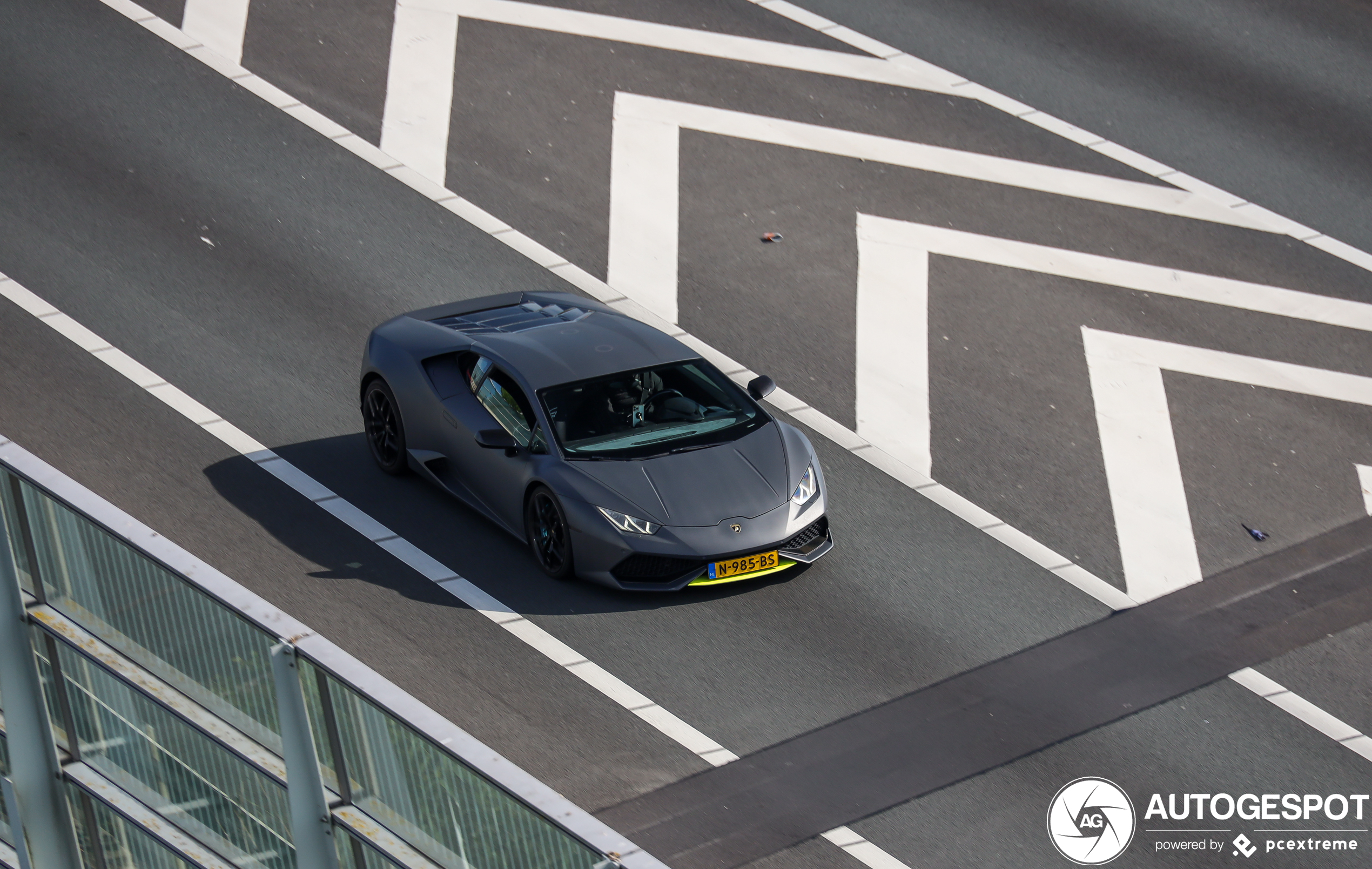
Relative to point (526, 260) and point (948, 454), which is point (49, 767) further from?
point (526, 260)

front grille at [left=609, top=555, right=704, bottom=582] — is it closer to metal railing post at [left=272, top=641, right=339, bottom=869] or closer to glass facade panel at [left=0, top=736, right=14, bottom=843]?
glass facade panel at [left=0, top=736, right=14, bottom=843]

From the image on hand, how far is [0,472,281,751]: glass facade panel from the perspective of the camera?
487 cm

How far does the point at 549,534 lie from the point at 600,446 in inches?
27.1

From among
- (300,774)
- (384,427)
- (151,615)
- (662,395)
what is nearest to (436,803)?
(300,774)

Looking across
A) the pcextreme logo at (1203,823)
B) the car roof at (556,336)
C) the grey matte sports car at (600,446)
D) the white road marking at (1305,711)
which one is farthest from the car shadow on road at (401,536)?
the white road marking at (1305,711)

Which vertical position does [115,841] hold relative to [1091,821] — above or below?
above

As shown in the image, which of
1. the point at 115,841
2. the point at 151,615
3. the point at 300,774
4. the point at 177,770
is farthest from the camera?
the point at 115,841

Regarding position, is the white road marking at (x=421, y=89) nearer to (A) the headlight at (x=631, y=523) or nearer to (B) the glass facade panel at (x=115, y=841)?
(A) the headlight at (x=631, y=523)

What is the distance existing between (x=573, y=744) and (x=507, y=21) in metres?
11.4

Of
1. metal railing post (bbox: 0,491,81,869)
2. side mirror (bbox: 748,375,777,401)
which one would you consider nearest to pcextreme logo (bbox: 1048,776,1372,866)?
side mirror (bbox: 748,375,777,401)

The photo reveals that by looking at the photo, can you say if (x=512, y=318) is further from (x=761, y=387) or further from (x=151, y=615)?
(x=151, y=615)

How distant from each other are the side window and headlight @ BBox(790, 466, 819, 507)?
184 cm

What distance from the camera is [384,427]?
12.6 metres

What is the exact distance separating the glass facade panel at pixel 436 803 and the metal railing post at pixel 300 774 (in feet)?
0.40
